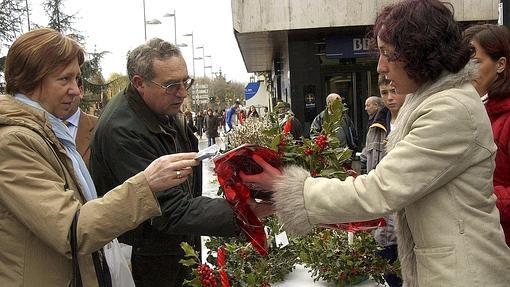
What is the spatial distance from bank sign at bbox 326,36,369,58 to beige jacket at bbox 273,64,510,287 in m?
10.6

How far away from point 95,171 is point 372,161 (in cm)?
256

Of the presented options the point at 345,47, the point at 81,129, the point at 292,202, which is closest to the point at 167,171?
the point at 292,202

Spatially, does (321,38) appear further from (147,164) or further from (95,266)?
(95,266)

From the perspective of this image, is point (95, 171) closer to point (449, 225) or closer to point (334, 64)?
point (449, 225)

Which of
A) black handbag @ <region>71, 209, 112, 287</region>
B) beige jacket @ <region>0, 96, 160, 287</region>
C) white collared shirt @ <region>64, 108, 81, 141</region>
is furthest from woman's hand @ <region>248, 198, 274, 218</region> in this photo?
white collared shirt @ <region>64, 108, 81, 141</region>

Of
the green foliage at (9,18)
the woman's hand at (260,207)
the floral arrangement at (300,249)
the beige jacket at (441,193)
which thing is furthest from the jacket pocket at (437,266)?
the green foliage at (9,18)

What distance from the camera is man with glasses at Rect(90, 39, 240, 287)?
2.17 meters

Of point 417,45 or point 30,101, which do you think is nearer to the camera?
point 417,45

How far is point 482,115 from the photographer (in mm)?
1649

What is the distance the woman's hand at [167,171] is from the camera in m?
1.76

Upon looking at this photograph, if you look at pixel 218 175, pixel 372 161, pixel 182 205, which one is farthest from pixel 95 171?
pixel 372 161

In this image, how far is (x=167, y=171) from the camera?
1.78m

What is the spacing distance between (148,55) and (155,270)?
111 centimetres

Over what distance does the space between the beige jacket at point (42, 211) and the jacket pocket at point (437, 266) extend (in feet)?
3.02
